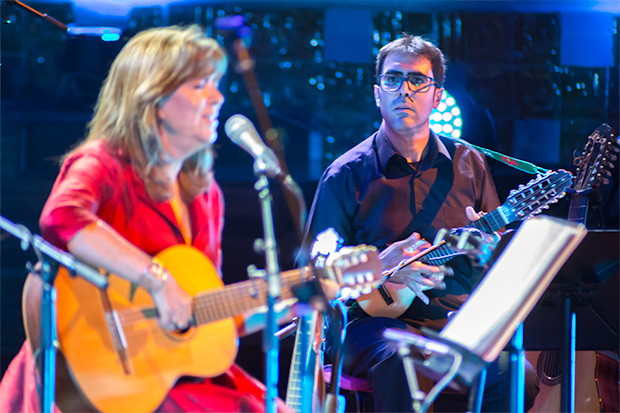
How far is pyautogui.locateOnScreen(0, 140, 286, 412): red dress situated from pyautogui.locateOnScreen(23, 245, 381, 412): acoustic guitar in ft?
0.20

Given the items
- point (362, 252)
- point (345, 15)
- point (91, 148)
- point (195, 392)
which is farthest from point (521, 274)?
point (345, 15)

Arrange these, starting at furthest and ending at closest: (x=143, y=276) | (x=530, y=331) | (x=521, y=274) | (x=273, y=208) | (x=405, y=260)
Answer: (x=273, y=208) → (x=405, y=260) → (x=530, y=331) → (x=143, y=276) → (x=521, y=274)

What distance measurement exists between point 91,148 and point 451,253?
160cm

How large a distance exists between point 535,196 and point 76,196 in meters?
1.98

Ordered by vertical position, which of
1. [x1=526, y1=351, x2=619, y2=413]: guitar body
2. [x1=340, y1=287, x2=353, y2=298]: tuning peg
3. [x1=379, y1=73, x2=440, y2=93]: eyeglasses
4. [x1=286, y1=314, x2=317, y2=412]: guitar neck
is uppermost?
[x1=379, y1=73, x2=440, y2=93]: eyeglasses

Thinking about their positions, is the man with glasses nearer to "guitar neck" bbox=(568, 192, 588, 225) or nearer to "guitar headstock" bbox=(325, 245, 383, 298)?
"guitar neck" bbox=(568, 192, 588, 225)

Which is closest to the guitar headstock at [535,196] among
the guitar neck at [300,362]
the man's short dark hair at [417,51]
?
the man's short dark hair at [417,51]

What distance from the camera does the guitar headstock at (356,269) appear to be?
2.56m

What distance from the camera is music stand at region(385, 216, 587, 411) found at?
2.21 meters

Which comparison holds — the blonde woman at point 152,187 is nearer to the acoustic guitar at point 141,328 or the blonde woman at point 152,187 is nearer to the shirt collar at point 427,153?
the acoustic guitar at point 141,328

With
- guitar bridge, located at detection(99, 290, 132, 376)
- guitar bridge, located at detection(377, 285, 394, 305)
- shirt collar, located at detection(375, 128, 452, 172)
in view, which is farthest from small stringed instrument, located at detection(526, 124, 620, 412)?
guitar bridge, located at detection(99, 290, 132, 376)

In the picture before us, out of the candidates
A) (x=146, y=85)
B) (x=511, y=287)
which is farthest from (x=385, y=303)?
(x=146, y=85)

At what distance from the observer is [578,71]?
388 cm

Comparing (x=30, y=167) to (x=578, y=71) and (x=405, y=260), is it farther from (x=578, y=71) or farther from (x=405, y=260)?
(x=578, y=71)
